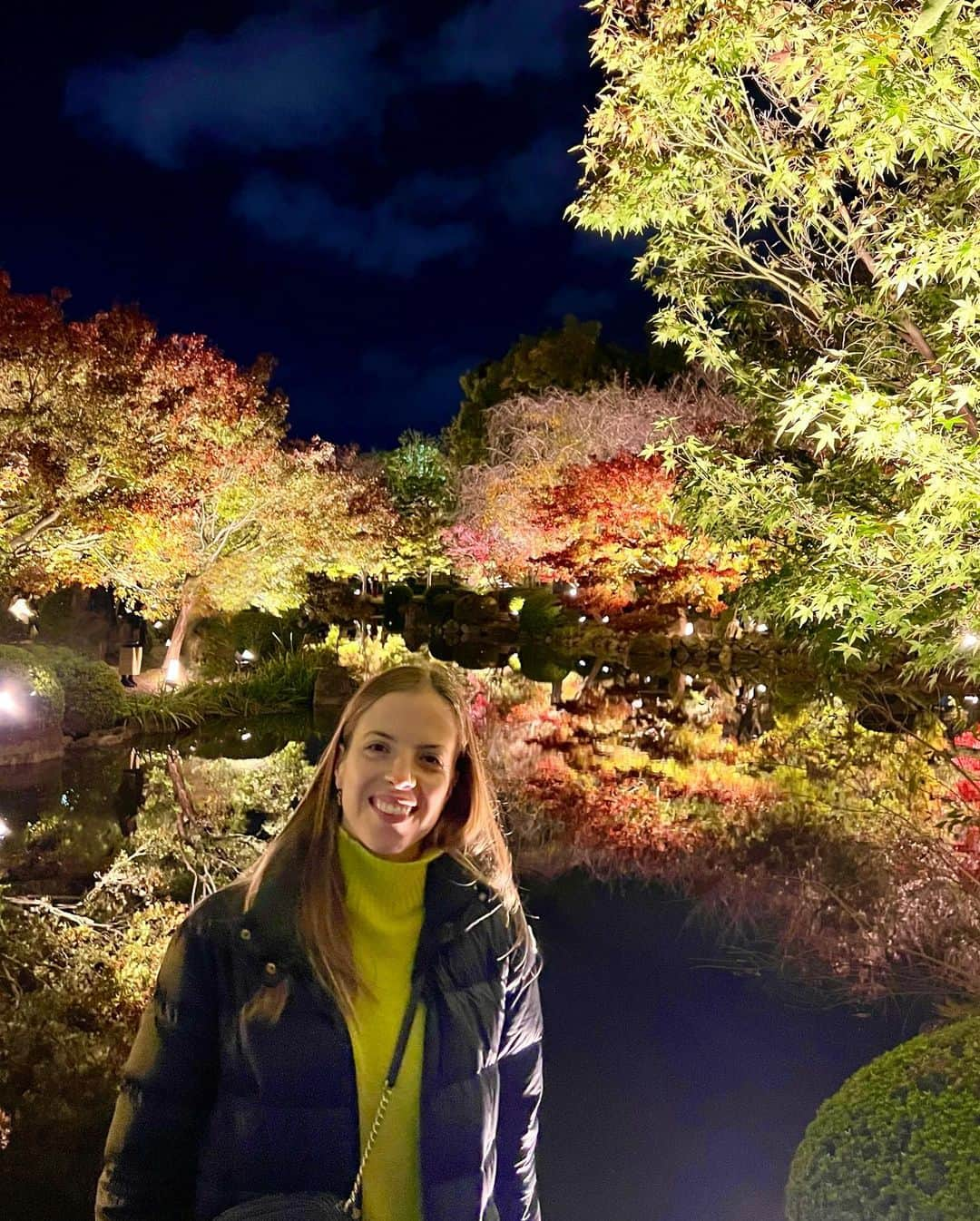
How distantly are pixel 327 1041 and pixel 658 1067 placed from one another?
354 centimetres

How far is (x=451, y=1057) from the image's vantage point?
1.55 metres

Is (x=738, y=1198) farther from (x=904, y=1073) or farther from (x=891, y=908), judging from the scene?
(x=891, y=908)

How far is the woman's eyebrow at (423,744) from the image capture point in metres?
1.76

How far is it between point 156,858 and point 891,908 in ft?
17.9

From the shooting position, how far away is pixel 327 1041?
149cm

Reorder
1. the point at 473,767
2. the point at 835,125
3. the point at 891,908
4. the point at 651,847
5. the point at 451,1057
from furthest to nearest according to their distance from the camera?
the point at 651,847, the point at 891,908, the point at 835,125, the point at 473,767, the point at 451,1057

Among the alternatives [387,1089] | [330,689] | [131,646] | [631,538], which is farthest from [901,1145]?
[631,538]

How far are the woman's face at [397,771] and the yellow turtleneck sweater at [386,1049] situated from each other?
13 centimetres

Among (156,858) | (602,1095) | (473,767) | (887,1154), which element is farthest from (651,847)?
(473,767)

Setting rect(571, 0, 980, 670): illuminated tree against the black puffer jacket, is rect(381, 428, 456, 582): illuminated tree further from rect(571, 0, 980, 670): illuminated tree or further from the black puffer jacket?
the black puffer jacket

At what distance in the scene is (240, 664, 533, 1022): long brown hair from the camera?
1.54 meters

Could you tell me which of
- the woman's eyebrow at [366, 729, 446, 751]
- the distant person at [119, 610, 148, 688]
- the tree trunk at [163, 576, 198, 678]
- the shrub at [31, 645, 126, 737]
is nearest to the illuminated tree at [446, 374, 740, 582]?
the tree trunk at [163, 576, 198, 678]

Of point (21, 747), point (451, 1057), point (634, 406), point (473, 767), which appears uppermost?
point (634, 406)

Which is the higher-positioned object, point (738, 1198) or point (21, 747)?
point (21, 747)
